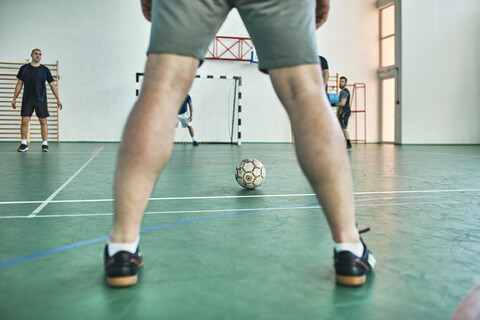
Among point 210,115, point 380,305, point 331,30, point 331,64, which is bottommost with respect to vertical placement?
point 380,305

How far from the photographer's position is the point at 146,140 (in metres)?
1.12

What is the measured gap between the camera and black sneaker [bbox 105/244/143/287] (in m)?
1.09

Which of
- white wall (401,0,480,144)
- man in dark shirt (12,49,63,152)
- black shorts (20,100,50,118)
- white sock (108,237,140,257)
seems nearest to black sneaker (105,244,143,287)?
white sock (108,237,140,257)

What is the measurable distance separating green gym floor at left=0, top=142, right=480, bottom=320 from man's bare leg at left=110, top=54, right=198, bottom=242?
193 millimetres

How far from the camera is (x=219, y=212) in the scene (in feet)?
6.96

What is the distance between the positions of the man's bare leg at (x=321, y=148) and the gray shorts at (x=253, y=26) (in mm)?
53

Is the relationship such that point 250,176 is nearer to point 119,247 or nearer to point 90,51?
point 119,247

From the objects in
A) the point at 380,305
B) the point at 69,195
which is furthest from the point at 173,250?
the point at 69,195

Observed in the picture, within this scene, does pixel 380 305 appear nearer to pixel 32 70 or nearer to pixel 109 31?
pixel 32 70

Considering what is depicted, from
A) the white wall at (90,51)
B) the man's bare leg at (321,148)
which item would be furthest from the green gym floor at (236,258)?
the white wall at (90,51)

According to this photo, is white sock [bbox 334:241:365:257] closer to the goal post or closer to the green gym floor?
the green gym floor

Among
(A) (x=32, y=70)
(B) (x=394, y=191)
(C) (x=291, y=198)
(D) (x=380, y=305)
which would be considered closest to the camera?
(D) (x=380, y=305)

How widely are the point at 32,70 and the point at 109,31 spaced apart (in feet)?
18.7

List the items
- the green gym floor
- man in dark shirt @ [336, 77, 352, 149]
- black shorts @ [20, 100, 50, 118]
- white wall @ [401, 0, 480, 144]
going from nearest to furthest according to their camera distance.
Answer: the green gym floor, black shorts @ [20, 100, 50, 118], man in dark shirt @ [336, 77, 352, 149], white wall @ [401, 0, 480, 144]
